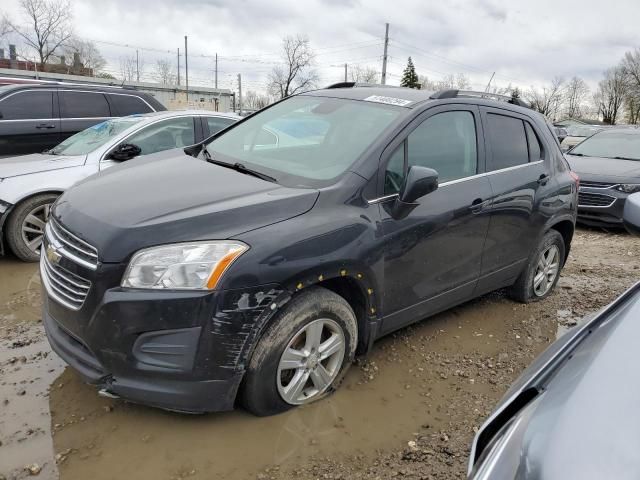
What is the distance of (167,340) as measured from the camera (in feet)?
7.50

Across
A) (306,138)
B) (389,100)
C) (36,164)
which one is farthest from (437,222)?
(36,164)

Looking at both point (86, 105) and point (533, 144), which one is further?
point (86, 105)

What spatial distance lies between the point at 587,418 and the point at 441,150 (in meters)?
2.36

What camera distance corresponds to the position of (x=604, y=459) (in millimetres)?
1152

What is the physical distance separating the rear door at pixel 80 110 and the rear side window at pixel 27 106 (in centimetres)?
19

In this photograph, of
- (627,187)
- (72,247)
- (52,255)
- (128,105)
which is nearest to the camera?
(72,247)

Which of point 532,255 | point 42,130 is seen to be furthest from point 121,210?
point 42,130

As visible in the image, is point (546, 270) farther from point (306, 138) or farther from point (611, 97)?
point (611, 97)

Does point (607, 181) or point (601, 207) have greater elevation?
point (607, 181)

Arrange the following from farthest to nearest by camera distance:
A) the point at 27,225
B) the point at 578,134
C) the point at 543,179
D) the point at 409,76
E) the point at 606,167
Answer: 1. the point at 409,76
2. the point at 578,134
3. the point at 606,167
4. the point at 27,225
5. the point at 543,179

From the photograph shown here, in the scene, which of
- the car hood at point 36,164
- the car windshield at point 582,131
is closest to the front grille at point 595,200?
the car hood at point 36,164

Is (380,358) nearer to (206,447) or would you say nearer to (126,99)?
(206,447)

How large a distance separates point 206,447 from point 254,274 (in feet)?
3.05

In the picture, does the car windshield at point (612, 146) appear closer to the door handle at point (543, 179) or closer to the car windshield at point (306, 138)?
the door handle at point (543, 179)
